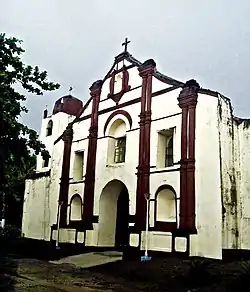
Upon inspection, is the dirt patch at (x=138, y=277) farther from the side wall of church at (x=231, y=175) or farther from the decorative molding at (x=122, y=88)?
the decorative molding at (x=122, y=88)

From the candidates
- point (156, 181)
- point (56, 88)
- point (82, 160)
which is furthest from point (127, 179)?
point (56, 88)

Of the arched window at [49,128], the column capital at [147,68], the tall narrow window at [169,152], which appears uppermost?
the column capital at [147,68]

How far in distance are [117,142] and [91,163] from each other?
6.27 feet

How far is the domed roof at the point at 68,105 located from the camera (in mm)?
28734

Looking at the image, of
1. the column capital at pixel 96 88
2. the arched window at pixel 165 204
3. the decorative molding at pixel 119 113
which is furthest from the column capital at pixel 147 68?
the arched window at pixel 165 204

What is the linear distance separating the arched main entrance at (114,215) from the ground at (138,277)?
529 centimetres

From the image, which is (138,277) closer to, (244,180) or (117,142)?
(244,180)

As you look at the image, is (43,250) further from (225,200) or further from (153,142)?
(225,200)

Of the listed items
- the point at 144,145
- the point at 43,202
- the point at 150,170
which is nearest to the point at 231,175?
the point at 150,170

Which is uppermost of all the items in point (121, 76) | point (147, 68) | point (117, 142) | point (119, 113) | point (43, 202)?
point (121, 76)

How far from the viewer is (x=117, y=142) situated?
75.8 feet

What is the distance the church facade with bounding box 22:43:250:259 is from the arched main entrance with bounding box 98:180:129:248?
5cm

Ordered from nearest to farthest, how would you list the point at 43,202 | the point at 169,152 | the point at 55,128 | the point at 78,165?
the point at 169,152, the point at 78,165, the point at 43,202, the point at 55,128

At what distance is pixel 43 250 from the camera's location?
23500 millimetres
